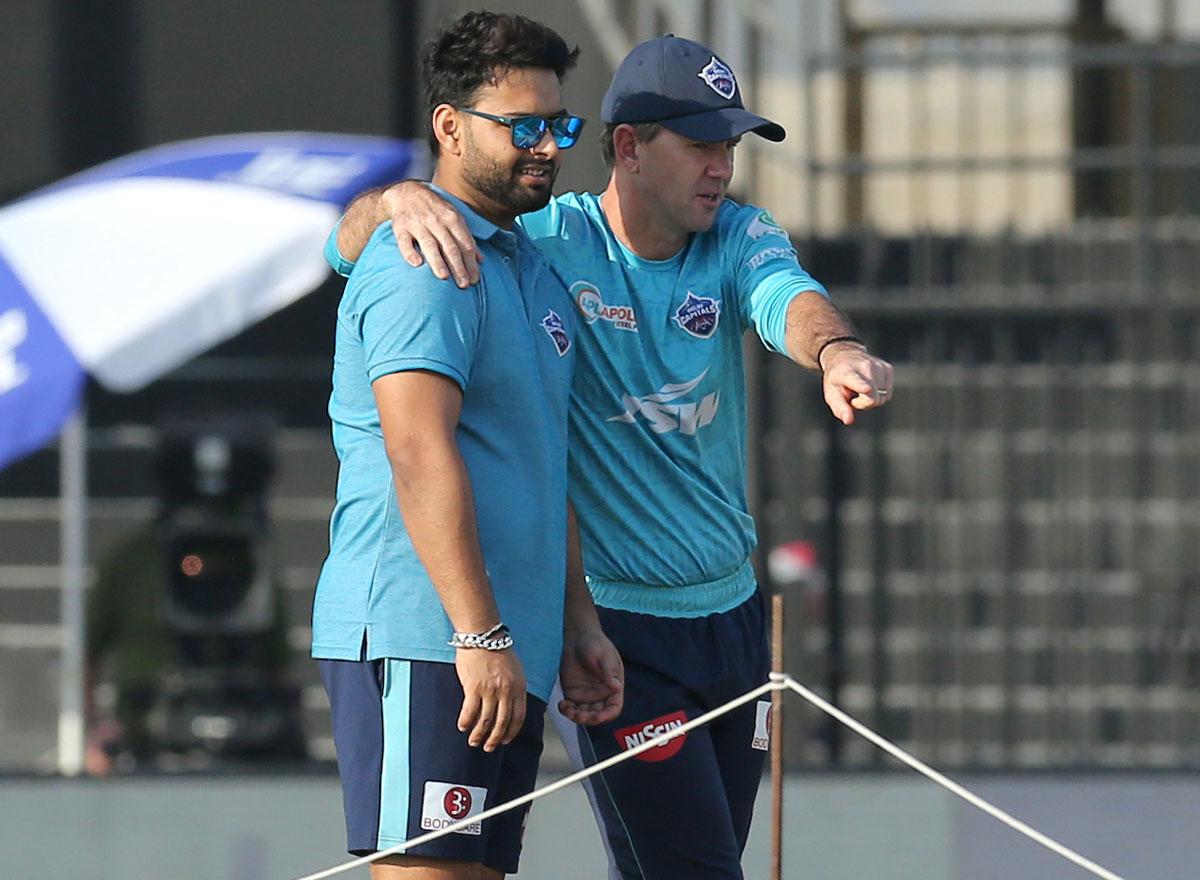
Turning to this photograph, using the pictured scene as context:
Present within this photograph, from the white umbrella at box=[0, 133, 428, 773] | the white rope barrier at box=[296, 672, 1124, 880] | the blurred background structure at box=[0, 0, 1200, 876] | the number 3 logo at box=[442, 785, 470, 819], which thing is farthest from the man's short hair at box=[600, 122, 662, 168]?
the blurred background structure at box=[0, 0, 1200, 876]

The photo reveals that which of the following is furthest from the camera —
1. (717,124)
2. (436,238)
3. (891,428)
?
(891,428)

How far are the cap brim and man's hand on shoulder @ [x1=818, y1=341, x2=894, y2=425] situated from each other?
49 centimetres

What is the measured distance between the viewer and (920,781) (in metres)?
5.93

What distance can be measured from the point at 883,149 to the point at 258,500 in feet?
9.24

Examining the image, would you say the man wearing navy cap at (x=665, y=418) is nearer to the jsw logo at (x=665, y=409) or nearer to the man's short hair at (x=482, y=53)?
the jsw logo at (x=665, y=409)

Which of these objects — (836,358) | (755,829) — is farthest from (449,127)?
(755,829)

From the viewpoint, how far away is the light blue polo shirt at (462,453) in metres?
2.84

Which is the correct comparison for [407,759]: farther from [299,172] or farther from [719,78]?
[299,172]

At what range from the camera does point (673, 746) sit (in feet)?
10.6

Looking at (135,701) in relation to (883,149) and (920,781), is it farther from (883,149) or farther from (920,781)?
(883,149)

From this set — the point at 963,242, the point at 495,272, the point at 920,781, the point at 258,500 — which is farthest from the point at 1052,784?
the point at 495,272

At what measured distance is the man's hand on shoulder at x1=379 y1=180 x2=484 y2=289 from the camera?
2.85 meters

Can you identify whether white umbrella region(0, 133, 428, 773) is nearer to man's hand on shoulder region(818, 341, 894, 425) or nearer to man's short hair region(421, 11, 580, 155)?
man's short hair region(421, 11, 580, 155)

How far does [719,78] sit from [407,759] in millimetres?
1120
